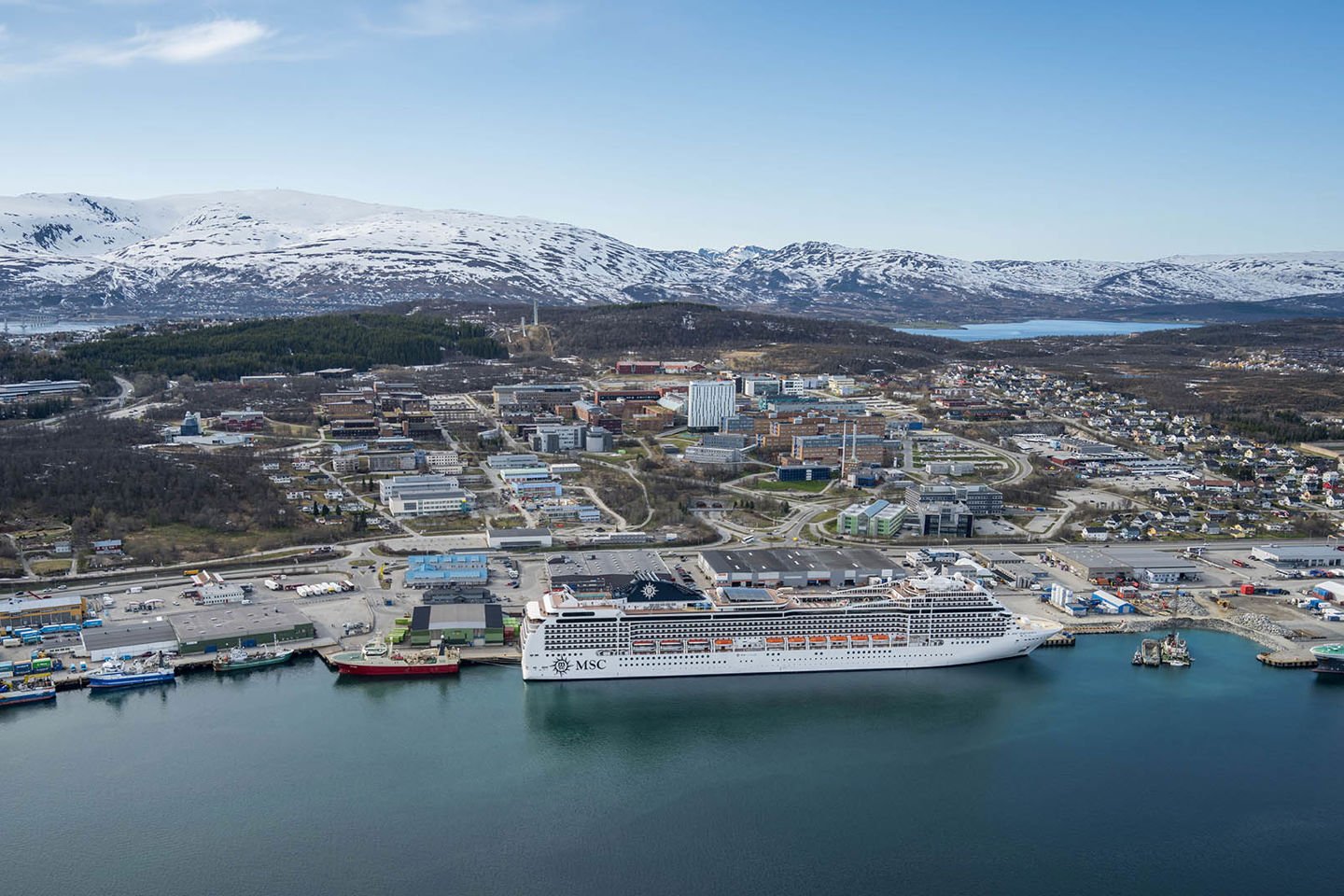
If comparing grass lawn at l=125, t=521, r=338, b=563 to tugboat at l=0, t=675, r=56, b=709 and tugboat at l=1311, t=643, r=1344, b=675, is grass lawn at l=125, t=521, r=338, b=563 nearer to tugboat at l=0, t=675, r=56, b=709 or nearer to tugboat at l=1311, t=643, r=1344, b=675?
tugboat at l=0, t=675, r=56, b=709

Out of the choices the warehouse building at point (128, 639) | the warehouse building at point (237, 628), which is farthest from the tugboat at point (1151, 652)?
the warehouse building at point (128, 639)

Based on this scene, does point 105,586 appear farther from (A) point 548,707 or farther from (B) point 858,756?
(B) point 858,756

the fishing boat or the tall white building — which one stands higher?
the tall white building

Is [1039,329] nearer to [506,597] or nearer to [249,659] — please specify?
[506,597]

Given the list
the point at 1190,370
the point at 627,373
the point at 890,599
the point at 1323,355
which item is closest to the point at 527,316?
the point at 627,373

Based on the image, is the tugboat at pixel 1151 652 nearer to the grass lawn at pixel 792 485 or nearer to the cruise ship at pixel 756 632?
the cruise ship at pixel 756 632

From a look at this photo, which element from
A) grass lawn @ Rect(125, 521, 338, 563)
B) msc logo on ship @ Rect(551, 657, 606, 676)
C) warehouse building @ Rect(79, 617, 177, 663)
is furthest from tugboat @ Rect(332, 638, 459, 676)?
grass lawn @ Rect(125, 521, 338, 563)
